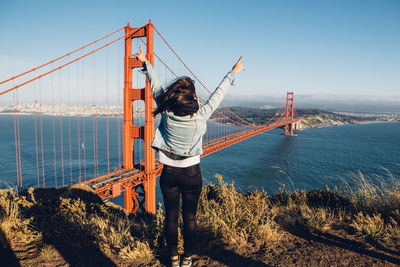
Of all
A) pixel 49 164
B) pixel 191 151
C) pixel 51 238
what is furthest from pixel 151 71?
pixel 49 164

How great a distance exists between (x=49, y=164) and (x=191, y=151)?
1533 inches

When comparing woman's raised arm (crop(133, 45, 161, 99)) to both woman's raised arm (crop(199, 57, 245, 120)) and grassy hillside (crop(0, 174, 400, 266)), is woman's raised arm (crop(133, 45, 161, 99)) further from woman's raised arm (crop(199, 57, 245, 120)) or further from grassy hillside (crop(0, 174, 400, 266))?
grassy hillside (crop(0, 174, 400, 266))

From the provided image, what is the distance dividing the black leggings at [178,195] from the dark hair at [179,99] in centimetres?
40

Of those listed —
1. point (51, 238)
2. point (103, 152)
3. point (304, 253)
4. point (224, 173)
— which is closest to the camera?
point (304, 253)

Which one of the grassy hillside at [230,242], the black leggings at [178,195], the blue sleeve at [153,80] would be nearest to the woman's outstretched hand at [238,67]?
the blue sleeve at [153,80]

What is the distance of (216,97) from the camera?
147 centimetres

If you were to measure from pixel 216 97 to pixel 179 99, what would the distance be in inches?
11.8

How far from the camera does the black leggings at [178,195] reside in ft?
4.80

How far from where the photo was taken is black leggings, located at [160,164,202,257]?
1.46m

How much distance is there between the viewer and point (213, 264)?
2.00 meters

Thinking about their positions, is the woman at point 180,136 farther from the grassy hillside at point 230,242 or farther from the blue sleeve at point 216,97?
the grassy hillside at point 230,242

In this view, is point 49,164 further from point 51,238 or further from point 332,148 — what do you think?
point 332,148

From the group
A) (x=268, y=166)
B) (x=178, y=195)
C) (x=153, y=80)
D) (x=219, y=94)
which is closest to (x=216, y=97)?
(x=219, y=94)

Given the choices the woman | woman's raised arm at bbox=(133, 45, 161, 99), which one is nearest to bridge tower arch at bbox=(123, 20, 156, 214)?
woman's raised arm at bbox=(133, 45, 161, 99)
